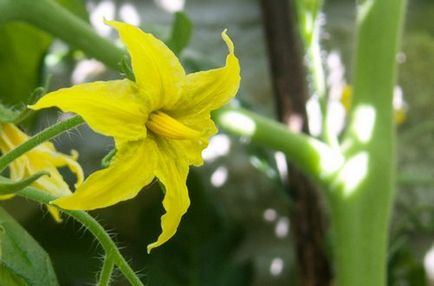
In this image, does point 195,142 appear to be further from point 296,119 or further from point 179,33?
point 296,119

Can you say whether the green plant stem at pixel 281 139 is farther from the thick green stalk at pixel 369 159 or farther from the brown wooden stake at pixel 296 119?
the brown wooden stake at pixel 296 119

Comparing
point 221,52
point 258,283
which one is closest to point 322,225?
point 258,283

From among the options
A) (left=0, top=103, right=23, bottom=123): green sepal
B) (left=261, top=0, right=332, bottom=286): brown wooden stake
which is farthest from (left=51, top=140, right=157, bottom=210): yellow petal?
(left=261, top=0, right=332, bottom=286): brown wooden stake

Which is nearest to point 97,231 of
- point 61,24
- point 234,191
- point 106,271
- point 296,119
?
point 106,271

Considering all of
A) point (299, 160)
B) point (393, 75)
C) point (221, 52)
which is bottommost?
point (299, 160)

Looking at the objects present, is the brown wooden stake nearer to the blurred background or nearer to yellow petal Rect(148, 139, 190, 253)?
the blurred background

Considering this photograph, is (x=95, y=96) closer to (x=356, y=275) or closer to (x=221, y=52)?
(x=356, y=275)
